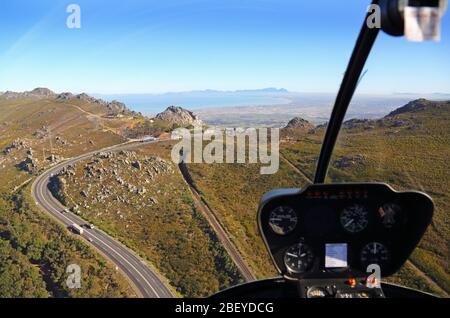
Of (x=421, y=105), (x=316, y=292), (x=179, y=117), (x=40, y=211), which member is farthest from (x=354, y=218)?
(x=179, y=117)

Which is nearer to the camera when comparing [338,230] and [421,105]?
[338,230]

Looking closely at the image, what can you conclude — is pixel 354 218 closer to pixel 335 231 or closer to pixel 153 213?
pixel 335 231

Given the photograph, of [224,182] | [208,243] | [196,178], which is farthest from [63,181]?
[208,243]

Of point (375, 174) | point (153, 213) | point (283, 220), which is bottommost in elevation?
point (153, 213)

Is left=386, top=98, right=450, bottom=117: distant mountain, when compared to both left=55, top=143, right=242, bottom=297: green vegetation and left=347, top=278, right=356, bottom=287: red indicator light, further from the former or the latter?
left=347, top=278, right=356, bottom=287: red indicator light

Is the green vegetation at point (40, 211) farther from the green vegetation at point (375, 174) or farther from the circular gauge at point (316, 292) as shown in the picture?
the green vegetation at point (375, 174)

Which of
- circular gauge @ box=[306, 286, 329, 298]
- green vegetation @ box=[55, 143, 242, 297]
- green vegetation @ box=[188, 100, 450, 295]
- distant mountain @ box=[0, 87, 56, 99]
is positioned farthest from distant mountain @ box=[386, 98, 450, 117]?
distant mountain @ box=[0, 87, 56, 99]
